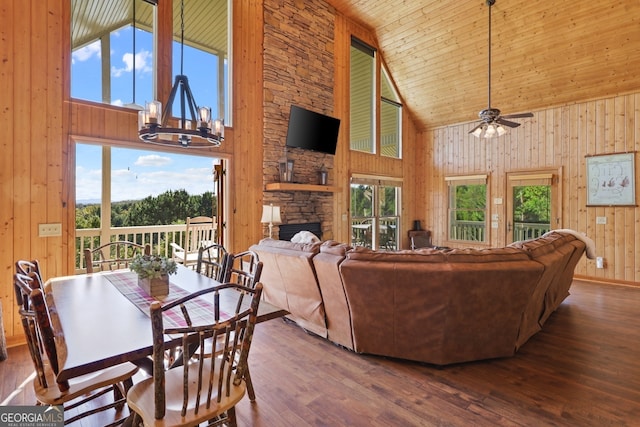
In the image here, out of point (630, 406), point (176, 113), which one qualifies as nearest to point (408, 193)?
point (176, 113)

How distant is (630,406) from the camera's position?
223 cm

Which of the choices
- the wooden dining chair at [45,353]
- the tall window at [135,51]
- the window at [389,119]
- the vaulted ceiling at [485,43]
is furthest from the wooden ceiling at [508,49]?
the wooden dining chair at [45,353]

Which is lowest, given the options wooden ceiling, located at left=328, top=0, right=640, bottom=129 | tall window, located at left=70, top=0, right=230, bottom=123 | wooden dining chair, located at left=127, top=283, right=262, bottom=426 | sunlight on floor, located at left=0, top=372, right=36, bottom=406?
sunlight on floor, located at left=0, top=372, right=36, bottom=406

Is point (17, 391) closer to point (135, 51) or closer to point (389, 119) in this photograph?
point (135, 51)

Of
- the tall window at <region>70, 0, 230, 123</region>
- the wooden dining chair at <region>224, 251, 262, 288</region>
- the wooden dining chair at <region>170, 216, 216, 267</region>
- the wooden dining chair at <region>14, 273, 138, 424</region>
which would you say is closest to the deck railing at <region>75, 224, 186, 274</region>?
the wooden dining chair at <region>170, 216, 216, 267</region>

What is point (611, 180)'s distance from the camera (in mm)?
5781

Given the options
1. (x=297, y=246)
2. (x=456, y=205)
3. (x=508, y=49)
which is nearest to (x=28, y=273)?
(x=297, y=246)

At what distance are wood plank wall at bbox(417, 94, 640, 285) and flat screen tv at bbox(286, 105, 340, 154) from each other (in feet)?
11.7

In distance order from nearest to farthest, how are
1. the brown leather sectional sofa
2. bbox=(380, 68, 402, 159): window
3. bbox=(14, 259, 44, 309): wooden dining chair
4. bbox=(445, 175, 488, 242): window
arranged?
bbox=(14, 259, 44, 309): wooden dining chair, the brown leather sectional sofa, bbox=(445, 175, 488, 242): window, bbox=(380, 68, 402, 159): window

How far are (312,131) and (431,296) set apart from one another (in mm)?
4006

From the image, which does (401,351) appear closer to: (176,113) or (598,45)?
(176,113)

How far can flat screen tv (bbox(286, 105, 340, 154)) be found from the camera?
18.3 feet

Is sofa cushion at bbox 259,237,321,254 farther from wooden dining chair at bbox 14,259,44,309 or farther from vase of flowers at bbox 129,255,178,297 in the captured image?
wooden dining chair at bbox 14,259,44,309

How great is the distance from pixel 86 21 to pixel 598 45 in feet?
24.6
